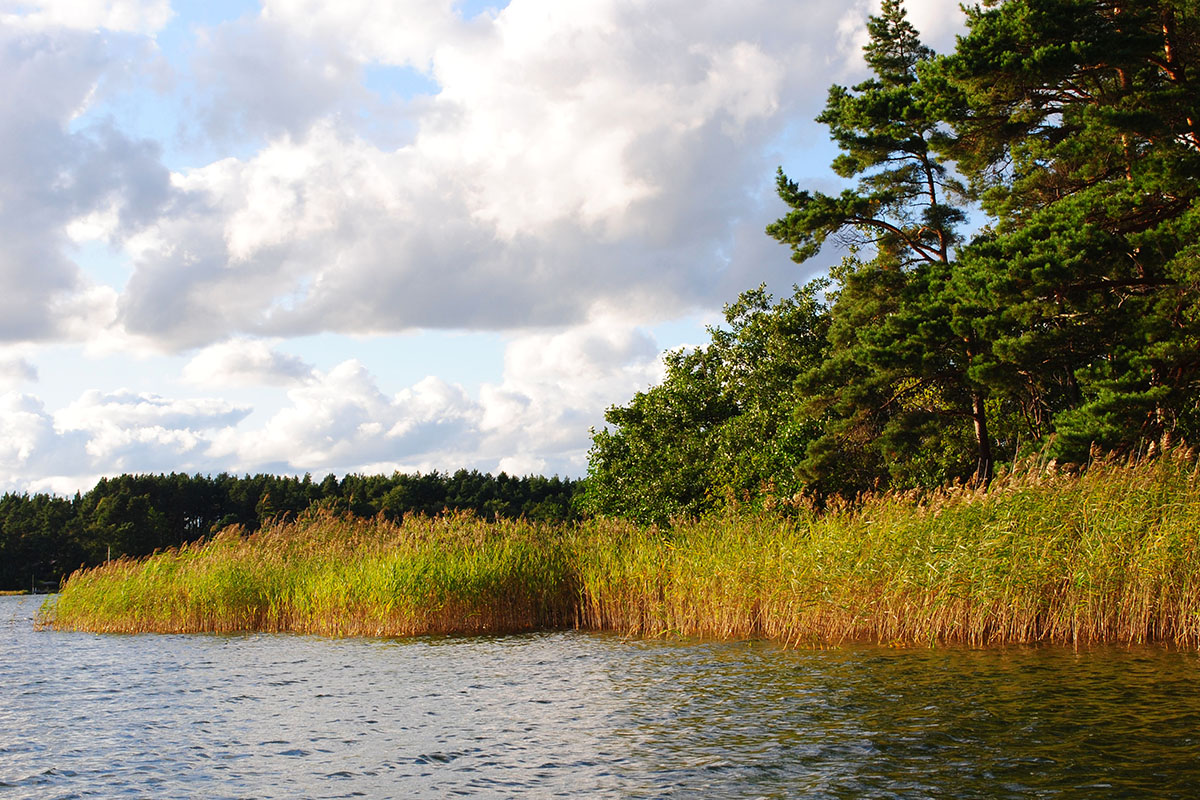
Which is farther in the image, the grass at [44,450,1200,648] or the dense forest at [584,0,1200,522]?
the dense forest at [584,0,1200,522]

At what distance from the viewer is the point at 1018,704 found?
9492 mm

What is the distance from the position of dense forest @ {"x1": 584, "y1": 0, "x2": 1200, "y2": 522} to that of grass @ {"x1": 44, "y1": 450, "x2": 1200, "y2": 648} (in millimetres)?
2719

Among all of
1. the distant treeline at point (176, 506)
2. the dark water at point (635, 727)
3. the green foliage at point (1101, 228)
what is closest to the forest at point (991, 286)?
the green foliage at point (1101, 228)

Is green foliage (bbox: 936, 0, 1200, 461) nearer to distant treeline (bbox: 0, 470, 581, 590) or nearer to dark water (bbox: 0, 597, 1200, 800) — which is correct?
dark water (bbox: 0, 597, 1200, 800)

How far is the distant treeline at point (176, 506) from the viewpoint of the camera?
258 ft

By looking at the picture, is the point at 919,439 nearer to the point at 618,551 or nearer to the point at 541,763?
the point at 618,551

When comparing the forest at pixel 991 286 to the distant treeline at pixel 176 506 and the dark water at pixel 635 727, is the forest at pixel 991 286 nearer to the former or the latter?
the dark water at pixel 635 727

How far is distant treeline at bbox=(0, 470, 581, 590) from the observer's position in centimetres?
7862

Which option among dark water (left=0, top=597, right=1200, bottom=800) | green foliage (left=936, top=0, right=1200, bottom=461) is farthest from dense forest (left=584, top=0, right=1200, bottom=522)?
dark water (left=0, top=597, right=1200, bottom=800)

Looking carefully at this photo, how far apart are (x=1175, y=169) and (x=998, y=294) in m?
3.99

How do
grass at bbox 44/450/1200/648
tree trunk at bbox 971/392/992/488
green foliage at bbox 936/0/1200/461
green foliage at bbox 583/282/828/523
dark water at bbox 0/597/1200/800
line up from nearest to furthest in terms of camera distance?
dark water at bbox 0/597/1200/800 → grass at bbox 44/450/1200/648 → green foliage at bbox 936/0/1200/461 → tree trunk at bbox 971/392/992/488 → green foliage at bbox 583/282/828/523

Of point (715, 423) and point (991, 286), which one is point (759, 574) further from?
point (715, 423)

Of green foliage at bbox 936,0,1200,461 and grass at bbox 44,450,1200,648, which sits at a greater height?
green foliage at bbox 936,0,1200,461

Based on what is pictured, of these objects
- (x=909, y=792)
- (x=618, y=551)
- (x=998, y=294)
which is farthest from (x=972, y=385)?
(x=909, y=792)
